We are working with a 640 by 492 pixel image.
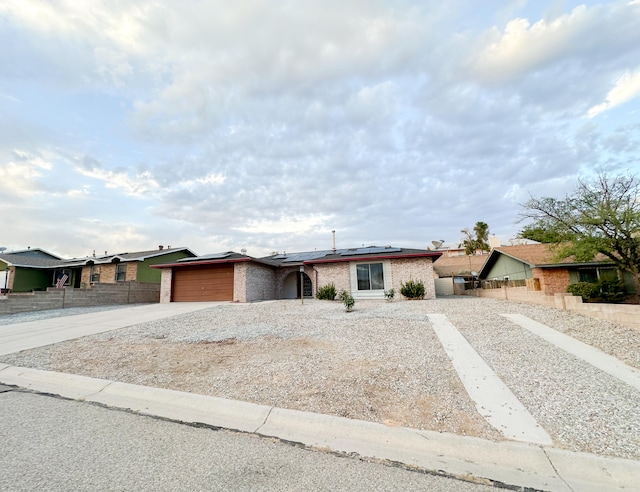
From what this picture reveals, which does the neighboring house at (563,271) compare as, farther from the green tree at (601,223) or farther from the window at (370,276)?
the window at (370,276)

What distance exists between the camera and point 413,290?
618 inches

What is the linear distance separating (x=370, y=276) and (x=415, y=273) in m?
2.49

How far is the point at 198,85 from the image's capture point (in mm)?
10539

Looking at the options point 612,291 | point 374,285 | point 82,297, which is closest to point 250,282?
point 374,285

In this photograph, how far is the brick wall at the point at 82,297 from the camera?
46.8 ft

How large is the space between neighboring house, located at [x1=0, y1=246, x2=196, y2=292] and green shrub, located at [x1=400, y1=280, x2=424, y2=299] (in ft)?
59.4

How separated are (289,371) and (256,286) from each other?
13.5 meters

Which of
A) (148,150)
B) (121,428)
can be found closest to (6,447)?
(121,428)

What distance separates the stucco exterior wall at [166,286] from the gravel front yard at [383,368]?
1026 centimetres

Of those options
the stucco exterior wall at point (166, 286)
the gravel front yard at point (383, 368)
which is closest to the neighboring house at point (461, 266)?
the gravel front yard at point (383, 368)

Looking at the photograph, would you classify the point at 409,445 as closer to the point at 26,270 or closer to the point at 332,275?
the point at 332,275

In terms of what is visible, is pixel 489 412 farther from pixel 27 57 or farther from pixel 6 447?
pixel 27 57

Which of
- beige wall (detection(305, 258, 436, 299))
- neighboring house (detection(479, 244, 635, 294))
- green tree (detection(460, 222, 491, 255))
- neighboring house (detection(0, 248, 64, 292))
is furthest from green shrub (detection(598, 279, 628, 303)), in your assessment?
neighboring house (detection(0, 248, 64, 292))

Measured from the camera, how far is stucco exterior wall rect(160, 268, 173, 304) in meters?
18.8
